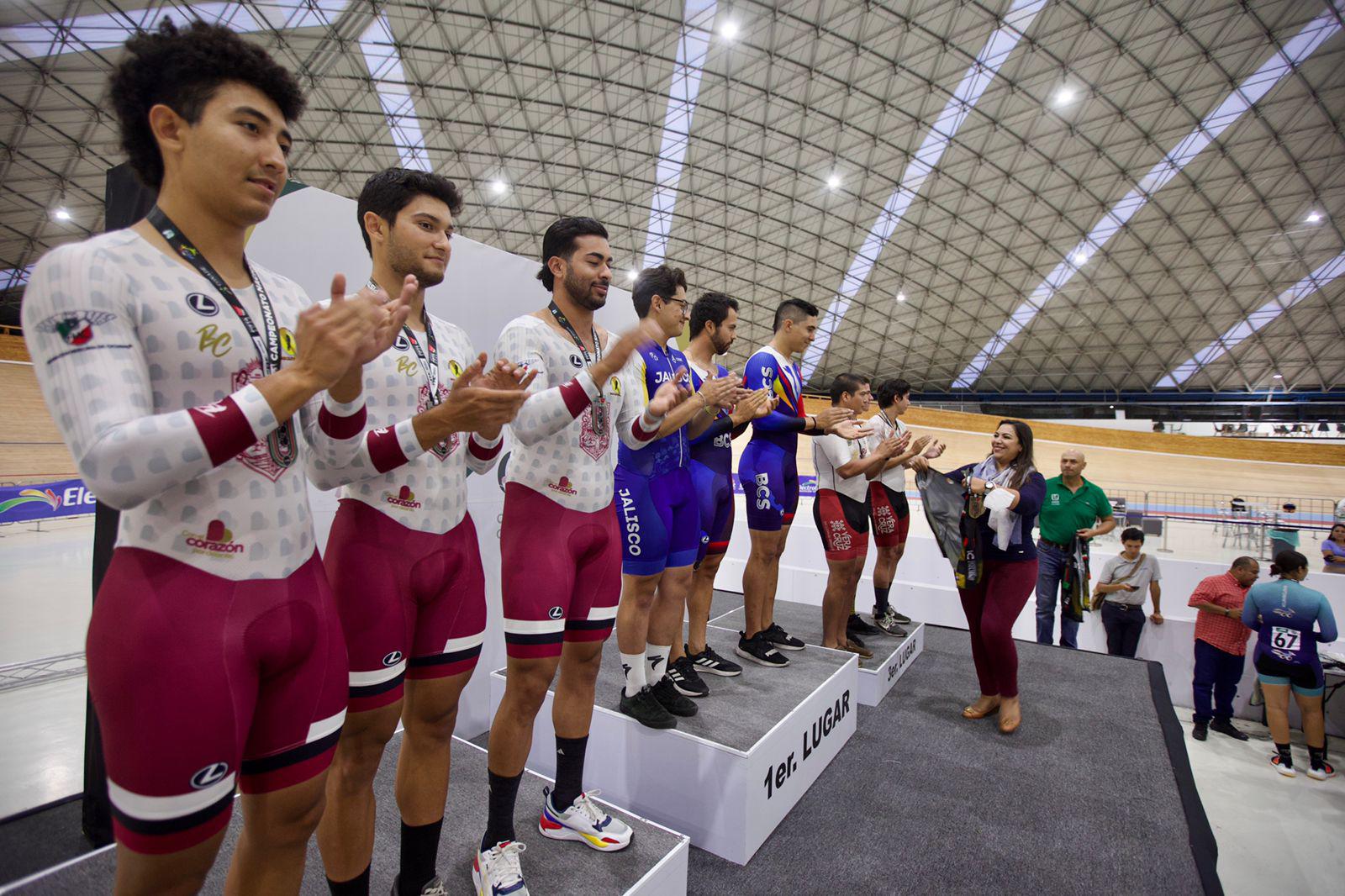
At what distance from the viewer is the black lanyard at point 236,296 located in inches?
46.1

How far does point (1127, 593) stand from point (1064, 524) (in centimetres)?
101

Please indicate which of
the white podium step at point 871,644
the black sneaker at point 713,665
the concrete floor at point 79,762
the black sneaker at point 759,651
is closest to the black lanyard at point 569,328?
the black sneaker at point 713,665

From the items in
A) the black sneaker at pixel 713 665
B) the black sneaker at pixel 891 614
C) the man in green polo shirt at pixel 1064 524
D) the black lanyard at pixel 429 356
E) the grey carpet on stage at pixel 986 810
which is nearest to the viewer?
the black lanyard at pixel 429 356

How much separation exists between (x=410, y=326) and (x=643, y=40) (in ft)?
64.4

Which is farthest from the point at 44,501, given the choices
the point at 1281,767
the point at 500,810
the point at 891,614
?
the point at 1281,767

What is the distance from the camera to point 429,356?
6.02 ft

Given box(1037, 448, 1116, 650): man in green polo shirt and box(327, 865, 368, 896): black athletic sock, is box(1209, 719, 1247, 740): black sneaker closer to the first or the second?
box(1037, 448, 1116, 650): man in green polo shirt

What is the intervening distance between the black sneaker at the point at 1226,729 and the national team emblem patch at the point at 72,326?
300 inches

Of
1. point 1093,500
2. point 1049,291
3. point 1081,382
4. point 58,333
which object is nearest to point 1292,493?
point 1049,291

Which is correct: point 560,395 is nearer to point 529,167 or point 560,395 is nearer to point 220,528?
point 220,528

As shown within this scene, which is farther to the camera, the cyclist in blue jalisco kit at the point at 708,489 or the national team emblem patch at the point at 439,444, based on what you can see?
the cyclist in blue jalisco kit at the point at 708,489

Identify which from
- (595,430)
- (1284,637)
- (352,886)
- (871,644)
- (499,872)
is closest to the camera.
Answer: (352,886)

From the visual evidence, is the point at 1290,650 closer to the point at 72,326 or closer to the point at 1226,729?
the point at 1226,729

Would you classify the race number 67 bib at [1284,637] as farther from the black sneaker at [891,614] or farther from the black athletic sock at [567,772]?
the black athletic sock at [567,772]
